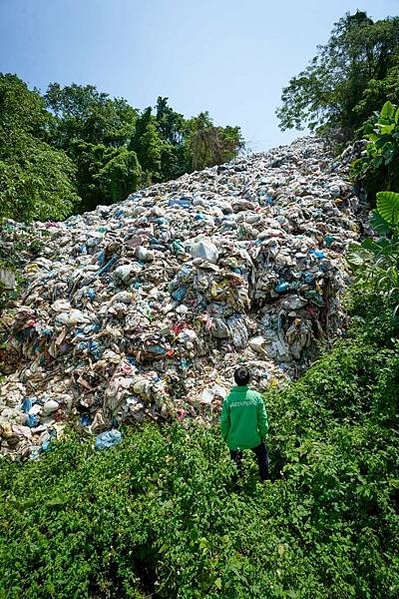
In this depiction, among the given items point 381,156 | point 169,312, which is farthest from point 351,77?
point 169,312

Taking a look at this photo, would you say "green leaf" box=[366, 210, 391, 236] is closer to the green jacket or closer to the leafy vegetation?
the green jacket

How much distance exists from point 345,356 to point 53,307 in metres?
3.49

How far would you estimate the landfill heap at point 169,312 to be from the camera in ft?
12.8

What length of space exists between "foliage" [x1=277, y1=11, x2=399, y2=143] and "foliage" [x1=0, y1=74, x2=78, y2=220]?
6.84m

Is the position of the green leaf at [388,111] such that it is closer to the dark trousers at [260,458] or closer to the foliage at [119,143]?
the dark trousers at [260,458]

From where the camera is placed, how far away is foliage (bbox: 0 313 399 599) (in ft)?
5.64

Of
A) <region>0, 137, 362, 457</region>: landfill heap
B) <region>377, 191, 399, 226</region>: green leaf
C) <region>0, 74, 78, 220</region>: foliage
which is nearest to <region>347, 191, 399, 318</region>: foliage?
<region>377, 191, 399, 226</region>: green leaf

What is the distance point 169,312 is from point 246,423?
217 cm

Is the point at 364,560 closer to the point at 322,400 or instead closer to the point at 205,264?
the point at 322,400

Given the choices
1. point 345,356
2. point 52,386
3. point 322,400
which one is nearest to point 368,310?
point 345,356

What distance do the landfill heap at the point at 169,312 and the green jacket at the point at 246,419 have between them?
110cm

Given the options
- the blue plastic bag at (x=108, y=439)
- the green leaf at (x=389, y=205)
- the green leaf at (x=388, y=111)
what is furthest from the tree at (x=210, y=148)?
the blue plastic bag at (x=108, y=439)

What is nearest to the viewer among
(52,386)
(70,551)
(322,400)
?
(70,551)

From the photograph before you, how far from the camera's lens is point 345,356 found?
3779 millimetres
